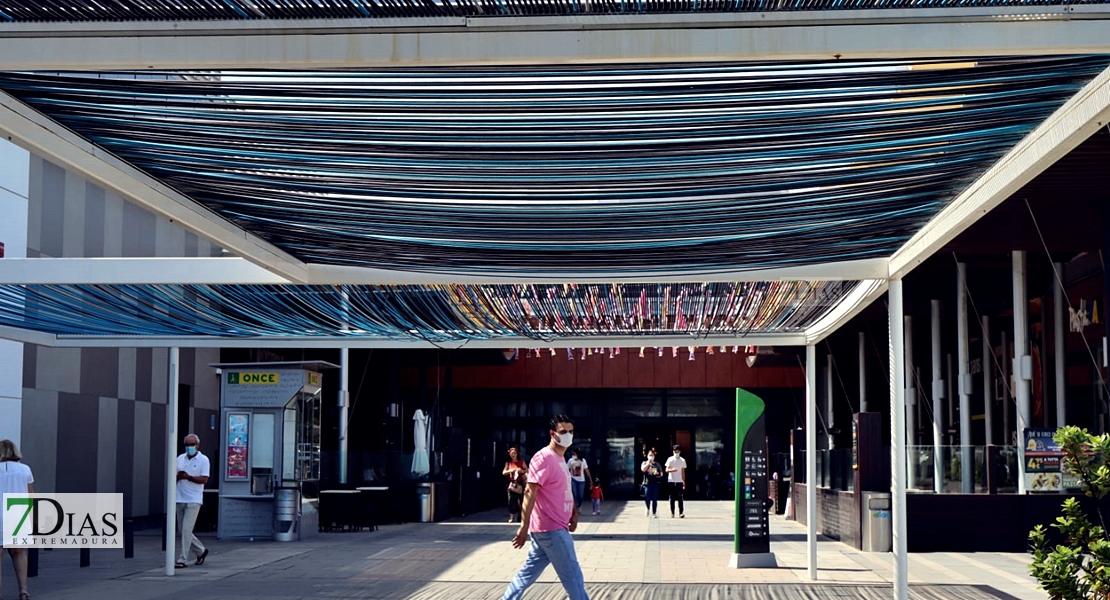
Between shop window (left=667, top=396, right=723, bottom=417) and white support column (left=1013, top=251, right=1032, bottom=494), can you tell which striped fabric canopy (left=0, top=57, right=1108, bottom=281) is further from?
shop window (left=667, top=396, right=723, bottom=417)

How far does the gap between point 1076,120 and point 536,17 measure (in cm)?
244

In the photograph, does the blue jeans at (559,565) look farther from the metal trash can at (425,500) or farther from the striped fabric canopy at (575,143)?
the metal trash can at (425,500)

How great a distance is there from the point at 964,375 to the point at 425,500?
10.8m

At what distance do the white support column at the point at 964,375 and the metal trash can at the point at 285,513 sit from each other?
9.82m

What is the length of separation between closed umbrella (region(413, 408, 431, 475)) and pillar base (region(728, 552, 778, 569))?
1210 cm

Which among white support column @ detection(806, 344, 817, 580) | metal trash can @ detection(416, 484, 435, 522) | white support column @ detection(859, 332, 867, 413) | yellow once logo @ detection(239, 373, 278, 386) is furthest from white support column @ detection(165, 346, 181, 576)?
white support column @ detection(859, 332, 867, 413)

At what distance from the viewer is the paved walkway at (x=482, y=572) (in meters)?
12.1

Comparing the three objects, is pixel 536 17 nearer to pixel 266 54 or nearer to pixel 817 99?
pixel 266 54

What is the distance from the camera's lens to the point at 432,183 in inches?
257

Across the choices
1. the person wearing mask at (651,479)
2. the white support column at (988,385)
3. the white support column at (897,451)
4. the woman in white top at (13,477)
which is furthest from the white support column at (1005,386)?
the woman in white top at (13,477)

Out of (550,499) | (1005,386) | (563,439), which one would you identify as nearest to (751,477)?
(563,439)

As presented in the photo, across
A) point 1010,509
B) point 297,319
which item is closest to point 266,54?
point 297,319

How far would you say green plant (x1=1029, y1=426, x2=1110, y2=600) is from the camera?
6660mm

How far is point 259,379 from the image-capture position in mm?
19438
